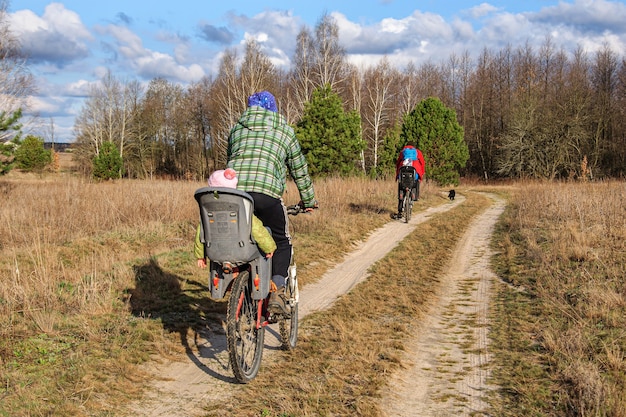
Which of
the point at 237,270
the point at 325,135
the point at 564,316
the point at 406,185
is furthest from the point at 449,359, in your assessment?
the point at 325,135

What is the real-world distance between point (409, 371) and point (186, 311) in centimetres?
285

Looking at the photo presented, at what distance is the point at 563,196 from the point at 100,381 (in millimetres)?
12146

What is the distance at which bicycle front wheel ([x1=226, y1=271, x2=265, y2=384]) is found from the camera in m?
3.81

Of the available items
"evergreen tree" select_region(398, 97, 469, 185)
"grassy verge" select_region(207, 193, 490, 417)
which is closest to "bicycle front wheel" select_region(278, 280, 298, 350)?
"grassy verge" select_region(207, 193, 490, 417)

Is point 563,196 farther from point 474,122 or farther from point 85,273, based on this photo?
point 474,122

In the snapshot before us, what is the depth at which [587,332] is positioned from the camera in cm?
498

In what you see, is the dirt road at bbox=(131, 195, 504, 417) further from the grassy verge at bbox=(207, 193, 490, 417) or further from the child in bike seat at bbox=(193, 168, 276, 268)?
the child in bike seat at bbox=(193, 168, 276, 268)

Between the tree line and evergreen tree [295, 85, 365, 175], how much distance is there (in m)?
0.08

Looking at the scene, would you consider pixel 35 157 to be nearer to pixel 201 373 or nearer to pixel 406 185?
pixel 406 185

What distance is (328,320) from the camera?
5.99 meters

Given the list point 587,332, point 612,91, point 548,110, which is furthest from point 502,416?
point 612,91

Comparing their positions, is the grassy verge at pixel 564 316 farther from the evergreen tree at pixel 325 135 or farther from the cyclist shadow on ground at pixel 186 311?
the evergreen tree at pixel 325 135

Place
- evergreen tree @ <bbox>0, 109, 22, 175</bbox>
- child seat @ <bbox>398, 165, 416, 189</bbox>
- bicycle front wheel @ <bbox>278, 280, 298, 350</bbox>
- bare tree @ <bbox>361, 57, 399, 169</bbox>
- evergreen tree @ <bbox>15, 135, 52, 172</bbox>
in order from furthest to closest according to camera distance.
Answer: bare tree @ <bbox>361, 57, 399, 169</bbox> → evergreen tree @ <bbox>15, 135, 52, 172</bbox> → evergreen tree @ <bbox>0, 109, 22, 175</bbox> → child seat @ <bbox>398, 165, 416, 189</bbox> → bicycle front wheel @ <bbox>278, 280, 298, 350</bbox>

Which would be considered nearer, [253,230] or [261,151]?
[253,230]
